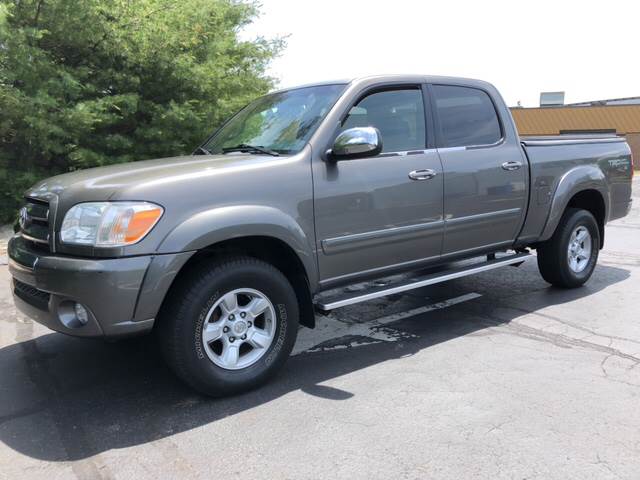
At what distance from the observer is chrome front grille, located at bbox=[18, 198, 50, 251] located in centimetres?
330

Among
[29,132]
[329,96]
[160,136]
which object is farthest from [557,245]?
[29,132]

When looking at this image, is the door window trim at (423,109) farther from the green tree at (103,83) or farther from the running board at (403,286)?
the green tree at (103,83)

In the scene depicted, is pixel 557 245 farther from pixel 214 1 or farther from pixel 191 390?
pixel 214 1

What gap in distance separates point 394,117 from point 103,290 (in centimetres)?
249

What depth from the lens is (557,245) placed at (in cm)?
562

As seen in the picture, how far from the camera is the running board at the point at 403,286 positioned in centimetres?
383

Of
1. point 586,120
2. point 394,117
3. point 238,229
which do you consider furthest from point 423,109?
point 586,120

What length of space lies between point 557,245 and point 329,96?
296cm

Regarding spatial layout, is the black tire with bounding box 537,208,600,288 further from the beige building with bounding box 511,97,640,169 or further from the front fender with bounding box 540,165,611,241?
the beige building with bounding box 511,97,640,169

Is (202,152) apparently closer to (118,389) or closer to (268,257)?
(268,257)

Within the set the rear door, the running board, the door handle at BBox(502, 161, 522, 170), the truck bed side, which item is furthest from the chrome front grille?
the truck bed side

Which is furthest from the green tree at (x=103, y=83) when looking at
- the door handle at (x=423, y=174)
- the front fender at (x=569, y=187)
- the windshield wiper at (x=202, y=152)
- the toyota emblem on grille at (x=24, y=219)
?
the front fender at (x=569, y=187)

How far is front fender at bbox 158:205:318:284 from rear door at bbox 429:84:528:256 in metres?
1.38

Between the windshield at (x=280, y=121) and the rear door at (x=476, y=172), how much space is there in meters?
1.02
